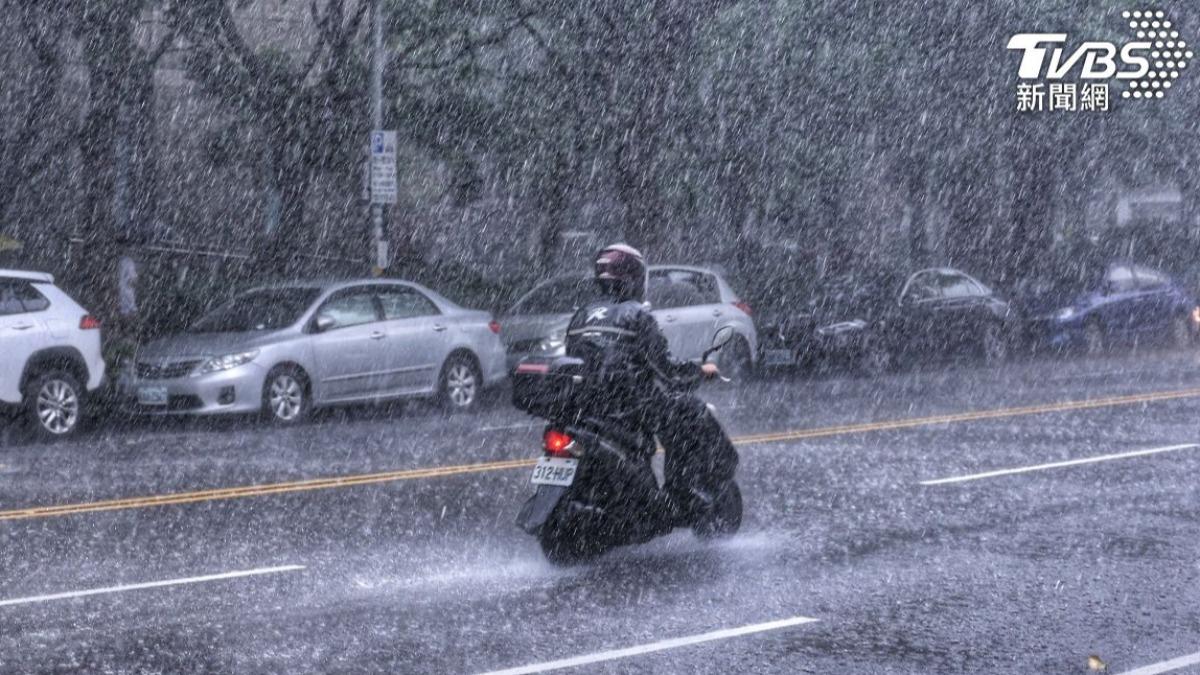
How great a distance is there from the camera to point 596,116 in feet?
87.1

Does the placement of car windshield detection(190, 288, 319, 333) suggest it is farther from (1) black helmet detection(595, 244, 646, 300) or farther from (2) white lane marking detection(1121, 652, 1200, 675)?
(2) white lane marking detection(1121, 652, 1200, 675)

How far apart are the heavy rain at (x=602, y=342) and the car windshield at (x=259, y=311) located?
0.18 ft

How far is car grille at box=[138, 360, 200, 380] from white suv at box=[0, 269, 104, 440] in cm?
58

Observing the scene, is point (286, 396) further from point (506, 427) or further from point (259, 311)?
point (506, 427)

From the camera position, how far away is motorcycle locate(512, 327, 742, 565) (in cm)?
918

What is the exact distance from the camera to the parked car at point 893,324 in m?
24.3

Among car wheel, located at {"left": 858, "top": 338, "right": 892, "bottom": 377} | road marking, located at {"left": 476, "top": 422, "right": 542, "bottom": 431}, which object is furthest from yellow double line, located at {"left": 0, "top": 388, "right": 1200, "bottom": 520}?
car wheel, located at {"left": 858, "top": 338, "right": 892, "bottom": 377}

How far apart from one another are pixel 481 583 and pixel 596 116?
18.2 m

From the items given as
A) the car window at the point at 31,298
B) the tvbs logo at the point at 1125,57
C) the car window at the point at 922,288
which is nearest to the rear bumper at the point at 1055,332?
the car window at the point at 922,288

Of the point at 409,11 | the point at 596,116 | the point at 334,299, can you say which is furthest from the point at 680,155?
the point at 334,299

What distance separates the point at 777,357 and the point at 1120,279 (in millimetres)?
7461

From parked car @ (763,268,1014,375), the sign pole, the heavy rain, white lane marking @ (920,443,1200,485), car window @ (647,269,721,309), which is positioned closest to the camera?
the heavy rain

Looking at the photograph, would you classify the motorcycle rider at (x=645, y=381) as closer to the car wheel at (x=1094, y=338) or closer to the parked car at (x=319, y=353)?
the parked car at (x=319, y=353)

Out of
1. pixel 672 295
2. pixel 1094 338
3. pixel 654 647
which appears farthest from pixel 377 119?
pixel 654 647
